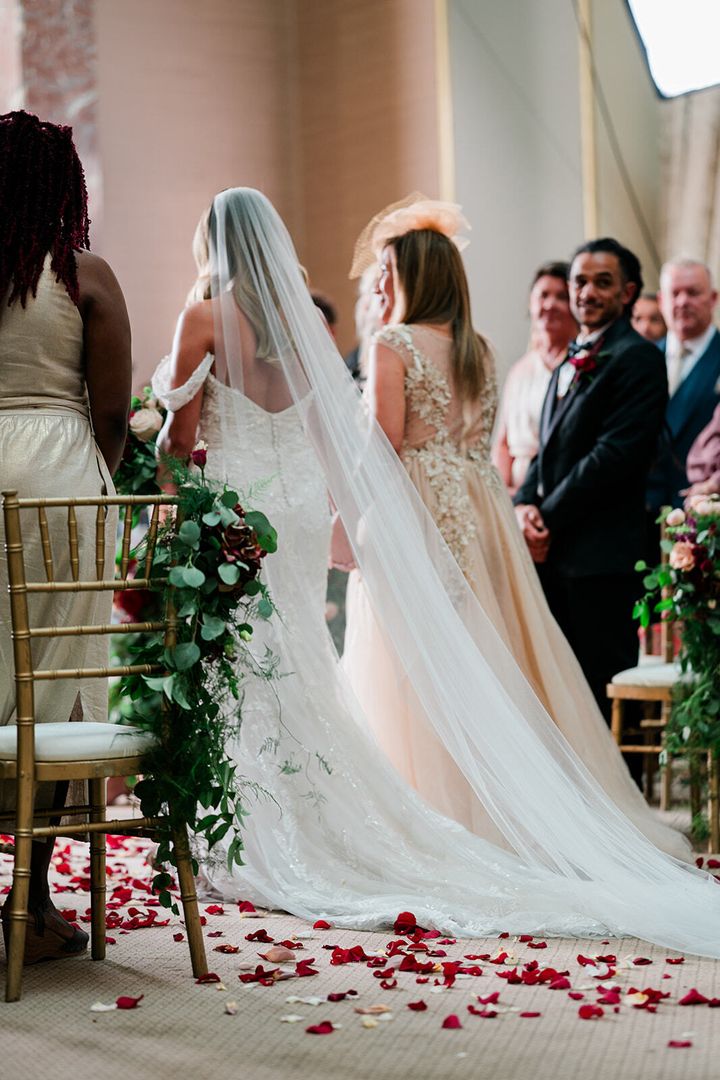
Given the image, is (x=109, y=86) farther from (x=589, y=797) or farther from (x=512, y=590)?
(x=589, y=797)

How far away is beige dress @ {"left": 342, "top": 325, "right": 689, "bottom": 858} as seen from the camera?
422 centimetres

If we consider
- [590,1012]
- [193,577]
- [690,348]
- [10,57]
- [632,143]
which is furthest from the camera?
[632,143]

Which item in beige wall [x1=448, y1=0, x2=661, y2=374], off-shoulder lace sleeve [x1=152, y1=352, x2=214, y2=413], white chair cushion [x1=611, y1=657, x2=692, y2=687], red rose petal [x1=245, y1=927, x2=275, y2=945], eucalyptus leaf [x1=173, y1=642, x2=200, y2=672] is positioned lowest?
red rose petal [x1=245, y1=927, x2=275, y2=945]

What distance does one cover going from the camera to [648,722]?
16.5 ft

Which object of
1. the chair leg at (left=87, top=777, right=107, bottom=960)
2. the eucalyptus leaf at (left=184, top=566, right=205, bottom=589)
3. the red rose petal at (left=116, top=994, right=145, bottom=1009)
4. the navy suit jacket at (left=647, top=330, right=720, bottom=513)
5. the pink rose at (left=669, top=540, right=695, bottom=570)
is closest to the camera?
the red rose petal at (left=116, top=994, right=145, bottom=1009)

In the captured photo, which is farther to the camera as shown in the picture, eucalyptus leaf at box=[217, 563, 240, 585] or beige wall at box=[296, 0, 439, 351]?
beige wall at box=[296, 0, 439, 351]

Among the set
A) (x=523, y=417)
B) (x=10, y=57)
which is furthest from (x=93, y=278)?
(x=10, y=57)

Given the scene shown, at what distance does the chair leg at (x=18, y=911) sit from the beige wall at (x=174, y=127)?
477cm

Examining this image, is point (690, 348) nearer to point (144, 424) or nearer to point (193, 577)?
point (144, 424)

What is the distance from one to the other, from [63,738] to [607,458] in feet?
9.06

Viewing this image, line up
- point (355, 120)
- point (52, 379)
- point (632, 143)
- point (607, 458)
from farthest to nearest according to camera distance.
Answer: point (355, 120)
point (632, 143)
point (607, 458)
point (52, 379)

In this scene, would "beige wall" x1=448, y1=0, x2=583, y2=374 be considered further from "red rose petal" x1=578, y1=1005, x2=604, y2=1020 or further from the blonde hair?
"red rose petal" x1=578, y1=1005, x2=604, y2=1020

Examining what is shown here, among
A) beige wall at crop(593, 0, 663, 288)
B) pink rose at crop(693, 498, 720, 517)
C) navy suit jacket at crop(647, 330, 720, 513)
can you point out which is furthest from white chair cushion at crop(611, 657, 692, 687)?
beige wall at crop(593, 0, 663, 288)

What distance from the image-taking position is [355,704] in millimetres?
3883
